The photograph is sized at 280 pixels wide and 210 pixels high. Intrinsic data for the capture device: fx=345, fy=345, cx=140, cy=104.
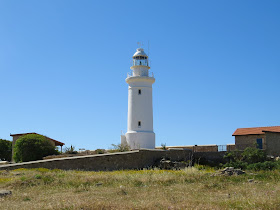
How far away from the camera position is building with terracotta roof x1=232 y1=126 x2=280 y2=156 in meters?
31.3

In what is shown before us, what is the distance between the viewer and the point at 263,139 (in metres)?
31.5

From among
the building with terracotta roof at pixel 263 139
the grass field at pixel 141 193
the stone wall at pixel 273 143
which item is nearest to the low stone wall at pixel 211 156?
the building with terracotta roof at pixel 263 139

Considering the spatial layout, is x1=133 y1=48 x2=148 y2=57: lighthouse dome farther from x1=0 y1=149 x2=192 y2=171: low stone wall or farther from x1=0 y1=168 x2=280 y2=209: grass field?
x1=0 y1=168 x2=280 y2=209: grass field

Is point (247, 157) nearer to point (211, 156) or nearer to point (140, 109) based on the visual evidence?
point (211, 156)

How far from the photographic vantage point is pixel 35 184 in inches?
527

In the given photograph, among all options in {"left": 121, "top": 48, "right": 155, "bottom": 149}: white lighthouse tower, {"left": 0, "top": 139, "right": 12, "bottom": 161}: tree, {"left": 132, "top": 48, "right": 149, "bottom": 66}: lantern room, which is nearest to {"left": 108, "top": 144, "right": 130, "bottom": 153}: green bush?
{"left": 121, "top": 48, "right": 155, "bottom": 149}: white lighthouse tower

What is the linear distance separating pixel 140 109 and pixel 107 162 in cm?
1182

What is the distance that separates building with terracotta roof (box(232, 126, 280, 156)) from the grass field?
1777 cm

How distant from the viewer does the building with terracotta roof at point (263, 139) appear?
31298mm

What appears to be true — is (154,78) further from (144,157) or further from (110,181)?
(110,181)

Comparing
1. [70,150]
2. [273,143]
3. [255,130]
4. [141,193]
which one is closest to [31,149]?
[70,150]

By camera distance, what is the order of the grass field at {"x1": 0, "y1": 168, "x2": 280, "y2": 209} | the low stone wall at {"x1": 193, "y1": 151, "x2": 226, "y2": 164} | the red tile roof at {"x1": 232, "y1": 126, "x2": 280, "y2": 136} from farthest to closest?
1. the red tile roof at {"x1": 232, "y1": 126, "x2": 280, "y2": 136}
2. the low stone wall at {"x1": 193, "y1": 151, "x2": 226, "y2": 164}
3. the grass field at {"x1": 0, "y1": 168, "x2": 280, "y2": 209}

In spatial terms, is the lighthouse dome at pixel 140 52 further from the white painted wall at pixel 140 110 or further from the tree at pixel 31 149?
the tree at pixel 31 149

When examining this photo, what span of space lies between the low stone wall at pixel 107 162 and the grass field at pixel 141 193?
699cm
